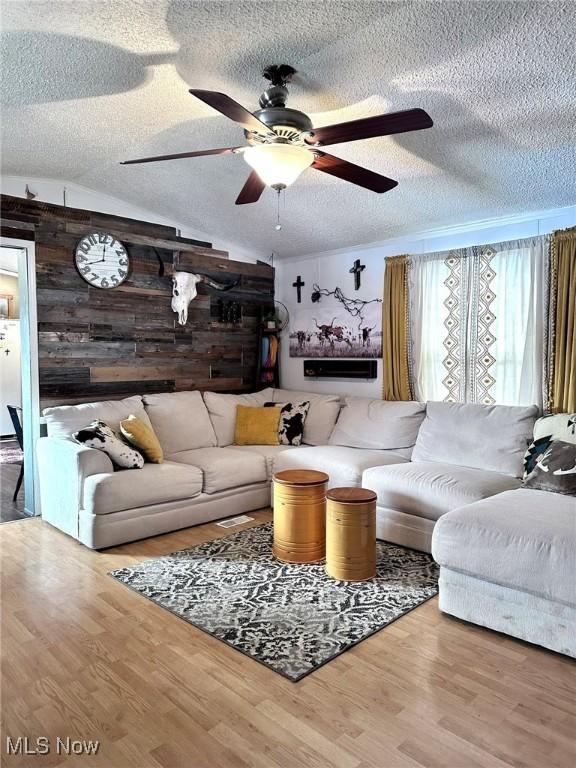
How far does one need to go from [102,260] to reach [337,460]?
2.51 meters

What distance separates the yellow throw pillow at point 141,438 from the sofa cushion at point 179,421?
45 centimetres

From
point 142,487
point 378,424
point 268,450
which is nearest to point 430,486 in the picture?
point 378,424

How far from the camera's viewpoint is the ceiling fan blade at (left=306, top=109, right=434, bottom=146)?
2.03m

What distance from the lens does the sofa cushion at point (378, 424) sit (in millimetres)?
4301

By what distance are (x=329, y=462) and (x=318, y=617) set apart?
1527 millimetres

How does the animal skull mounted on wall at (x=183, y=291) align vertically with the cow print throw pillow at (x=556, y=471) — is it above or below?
above

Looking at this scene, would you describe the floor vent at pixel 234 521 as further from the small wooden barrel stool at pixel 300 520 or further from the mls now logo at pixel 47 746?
the mls now logo at pixel 47 746

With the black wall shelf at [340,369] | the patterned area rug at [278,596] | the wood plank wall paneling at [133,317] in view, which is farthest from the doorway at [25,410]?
the black wall shelf at [340,369]

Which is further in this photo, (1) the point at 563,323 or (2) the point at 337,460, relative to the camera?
(2) the point at 337,460

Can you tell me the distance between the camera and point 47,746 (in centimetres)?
174

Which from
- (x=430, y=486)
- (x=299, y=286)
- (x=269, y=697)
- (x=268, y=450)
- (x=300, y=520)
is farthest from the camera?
(x=299, y=286)

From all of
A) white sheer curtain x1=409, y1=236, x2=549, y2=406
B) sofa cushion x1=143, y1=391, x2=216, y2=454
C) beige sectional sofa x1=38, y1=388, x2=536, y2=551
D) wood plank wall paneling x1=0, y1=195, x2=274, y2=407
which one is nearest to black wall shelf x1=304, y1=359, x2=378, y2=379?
beige sectional sofa x1=38, y1=388, x2=536, y2=551

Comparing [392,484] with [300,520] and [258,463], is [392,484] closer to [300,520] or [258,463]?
[300,520]

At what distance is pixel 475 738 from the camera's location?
1.77 meters
